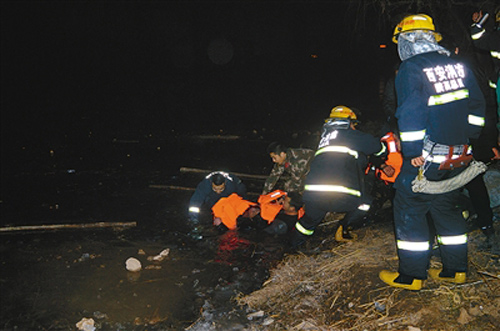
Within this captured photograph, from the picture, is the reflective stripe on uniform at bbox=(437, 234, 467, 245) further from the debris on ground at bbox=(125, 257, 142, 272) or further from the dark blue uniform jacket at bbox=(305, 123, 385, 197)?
the debris on ground at bbox=(125, 257, 142, 272)

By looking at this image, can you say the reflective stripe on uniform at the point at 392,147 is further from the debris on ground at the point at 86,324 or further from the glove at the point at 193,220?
the debris on ground at the point at 86,324

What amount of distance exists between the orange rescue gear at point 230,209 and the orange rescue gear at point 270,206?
0.20 meters

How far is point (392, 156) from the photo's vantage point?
16.5 ft

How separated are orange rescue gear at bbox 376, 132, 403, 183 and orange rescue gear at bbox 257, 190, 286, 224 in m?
1.35

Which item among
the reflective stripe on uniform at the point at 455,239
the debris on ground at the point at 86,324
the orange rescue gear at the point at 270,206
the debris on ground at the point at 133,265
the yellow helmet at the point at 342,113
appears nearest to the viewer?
the reflective stripe on uniform at the point at 455,239

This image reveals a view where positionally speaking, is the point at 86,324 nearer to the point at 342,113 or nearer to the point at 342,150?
the point at 342,150

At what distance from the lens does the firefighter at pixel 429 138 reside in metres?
2.91

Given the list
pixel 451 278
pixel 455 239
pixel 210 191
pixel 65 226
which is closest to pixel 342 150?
pixel 455 239

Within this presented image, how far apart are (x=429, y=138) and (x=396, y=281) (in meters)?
1.15

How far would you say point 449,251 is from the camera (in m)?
3.16

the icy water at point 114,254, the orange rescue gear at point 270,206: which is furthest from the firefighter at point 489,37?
the icy water at point 114,254

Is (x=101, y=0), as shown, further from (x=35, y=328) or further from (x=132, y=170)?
(x=35, y=328)

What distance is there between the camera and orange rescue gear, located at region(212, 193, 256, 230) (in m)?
5.66

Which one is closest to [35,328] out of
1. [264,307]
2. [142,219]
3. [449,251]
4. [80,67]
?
[264,307]
